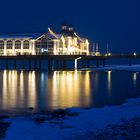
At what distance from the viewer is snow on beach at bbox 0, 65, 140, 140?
1401 centimetres

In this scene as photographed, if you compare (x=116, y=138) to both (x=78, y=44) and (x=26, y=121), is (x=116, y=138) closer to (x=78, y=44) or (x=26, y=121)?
(x=26, y=121)

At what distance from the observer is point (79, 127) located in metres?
16.0

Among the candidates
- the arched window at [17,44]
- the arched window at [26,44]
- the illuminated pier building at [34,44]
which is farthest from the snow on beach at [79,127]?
the arched window at [17,44]

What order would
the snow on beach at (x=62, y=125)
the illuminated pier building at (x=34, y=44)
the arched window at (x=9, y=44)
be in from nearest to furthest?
the snow on beach at (x=62, y=125), the illuminated pier building at (x=34, y=44), the arched window at (x=9, y=44)

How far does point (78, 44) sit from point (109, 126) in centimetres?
12096

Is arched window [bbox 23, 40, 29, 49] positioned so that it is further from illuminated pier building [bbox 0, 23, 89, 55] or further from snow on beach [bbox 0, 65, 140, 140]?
snow on beach [bbox 0, 65, 140, 140]

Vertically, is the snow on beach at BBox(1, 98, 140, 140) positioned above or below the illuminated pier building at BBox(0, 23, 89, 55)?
below

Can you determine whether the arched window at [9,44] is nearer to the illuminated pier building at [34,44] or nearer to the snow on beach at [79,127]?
the illuminated pier building at [34,44]

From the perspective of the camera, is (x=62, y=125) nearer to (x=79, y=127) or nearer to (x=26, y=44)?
(x=79, y=127)

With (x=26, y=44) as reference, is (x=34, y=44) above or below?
below

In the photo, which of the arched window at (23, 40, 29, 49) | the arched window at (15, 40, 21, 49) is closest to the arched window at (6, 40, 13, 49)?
the arched window at (15, 40, 21, 49)

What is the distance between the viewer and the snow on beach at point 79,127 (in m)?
14.0

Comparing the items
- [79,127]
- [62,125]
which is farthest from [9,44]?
[79,127]

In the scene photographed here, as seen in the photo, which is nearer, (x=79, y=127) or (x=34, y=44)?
(x=79, y=127)
